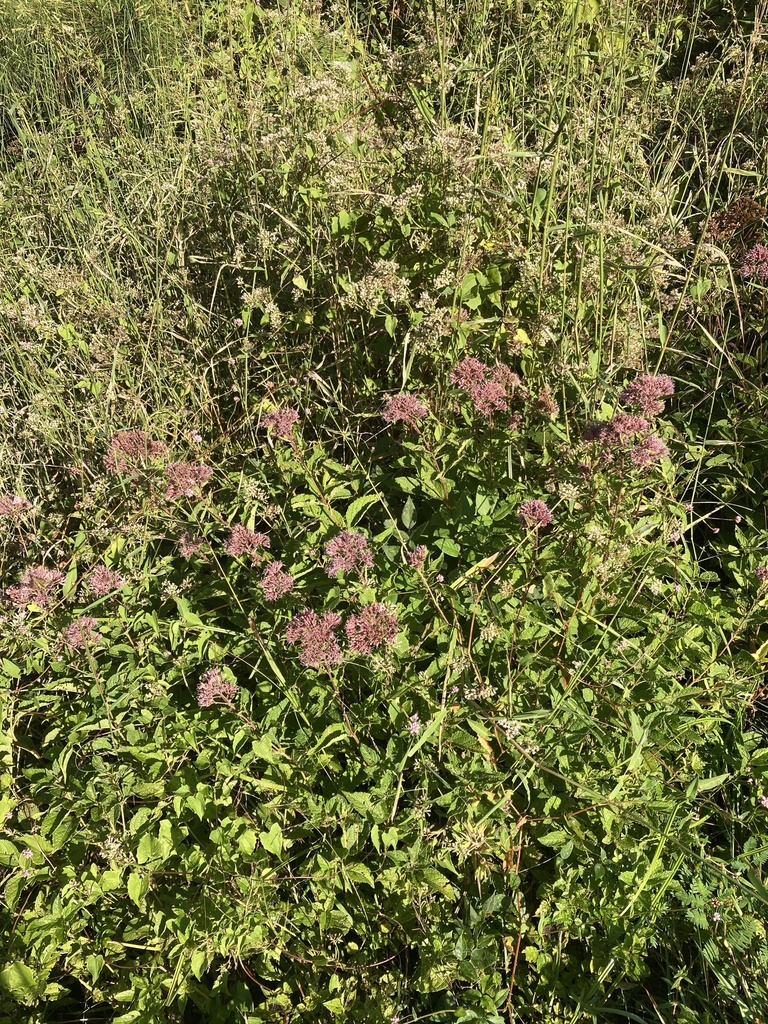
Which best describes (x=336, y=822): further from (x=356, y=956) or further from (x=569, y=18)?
(x=569, y=18)

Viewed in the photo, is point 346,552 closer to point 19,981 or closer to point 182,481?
point 182,481

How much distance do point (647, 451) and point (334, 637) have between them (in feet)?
2.81

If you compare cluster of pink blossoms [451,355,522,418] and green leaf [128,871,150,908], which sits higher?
cluster of pink blossoms [451,355,522,418]

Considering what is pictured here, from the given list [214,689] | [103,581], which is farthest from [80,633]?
[214,689]

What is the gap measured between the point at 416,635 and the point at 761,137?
272 centimetres

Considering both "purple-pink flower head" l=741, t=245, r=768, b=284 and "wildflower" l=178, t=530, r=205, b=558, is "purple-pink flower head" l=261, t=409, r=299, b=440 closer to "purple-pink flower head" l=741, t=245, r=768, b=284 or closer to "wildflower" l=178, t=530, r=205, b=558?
"wildflower" l=178, t=530, r=205, b=558

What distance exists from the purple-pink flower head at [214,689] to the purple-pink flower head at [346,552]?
1.33 ft

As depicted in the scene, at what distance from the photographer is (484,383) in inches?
78.7

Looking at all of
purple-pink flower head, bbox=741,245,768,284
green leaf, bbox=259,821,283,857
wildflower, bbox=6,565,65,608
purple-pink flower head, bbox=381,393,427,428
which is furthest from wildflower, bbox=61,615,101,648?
purple-pink flower head, bbox=741,245,768,284

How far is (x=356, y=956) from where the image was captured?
1.80 meters

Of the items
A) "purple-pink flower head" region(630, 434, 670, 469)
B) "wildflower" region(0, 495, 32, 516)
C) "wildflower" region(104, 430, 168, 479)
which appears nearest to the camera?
"purple-pink flower head" region(630, 434, 670, 469)

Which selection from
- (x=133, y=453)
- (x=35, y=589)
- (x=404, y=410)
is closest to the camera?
(x=404, y=410)

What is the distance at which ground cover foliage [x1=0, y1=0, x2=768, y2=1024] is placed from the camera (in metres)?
1.74

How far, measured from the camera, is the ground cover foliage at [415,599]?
1740 millimetres
